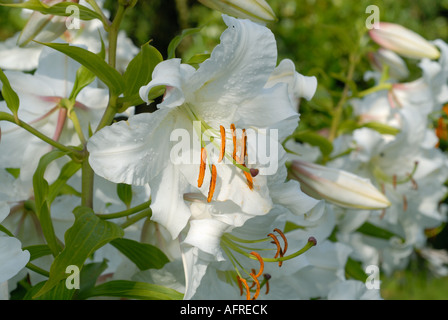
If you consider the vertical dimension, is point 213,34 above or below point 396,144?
below

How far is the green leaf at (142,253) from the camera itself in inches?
31.3

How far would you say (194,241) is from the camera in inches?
27.1

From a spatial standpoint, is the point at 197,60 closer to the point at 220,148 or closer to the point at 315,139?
the point at 220,148

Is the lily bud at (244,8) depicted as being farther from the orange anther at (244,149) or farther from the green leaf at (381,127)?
the green leaf at (381,127)

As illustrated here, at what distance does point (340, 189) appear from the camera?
2.95 ft

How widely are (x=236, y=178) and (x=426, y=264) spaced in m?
2.24

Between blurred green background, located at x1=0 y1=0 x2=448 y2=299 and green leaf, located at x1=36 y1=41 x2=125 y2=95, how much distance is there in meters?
0.51

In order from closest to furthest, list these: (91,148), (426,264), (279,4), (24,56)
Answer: (91,148) → (24,56) → (426,264) → (279,4)

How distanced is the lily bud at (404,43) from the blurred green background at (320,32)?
2.1 inches

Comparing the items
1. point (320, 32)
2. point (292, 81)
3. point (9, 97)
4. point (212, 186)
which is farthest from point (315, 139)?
point (320, 32)
